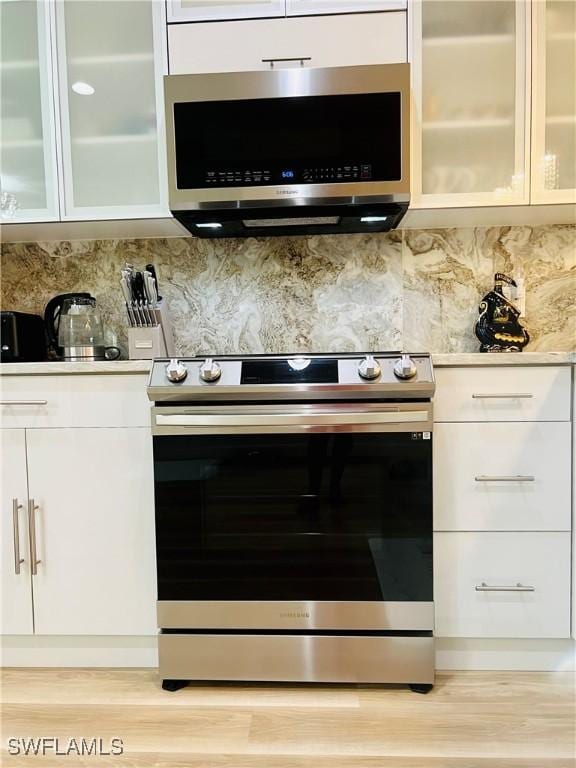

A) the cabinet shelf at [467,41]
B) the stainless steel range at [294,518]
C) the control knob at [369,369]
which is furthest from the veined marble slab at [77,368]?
the cabinet shelf at [467,41]

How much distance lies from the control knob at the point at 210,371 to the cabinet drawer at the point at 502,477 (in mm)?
667

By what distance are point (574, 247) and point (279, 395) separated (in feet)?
4.48

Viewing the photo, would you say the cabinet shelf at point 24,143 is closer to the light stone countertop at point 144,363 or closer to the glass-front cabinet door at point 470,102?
the light stone countertop at point 144,363

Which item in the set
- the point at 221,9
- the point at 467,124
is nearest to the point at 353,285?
the point at 467,124

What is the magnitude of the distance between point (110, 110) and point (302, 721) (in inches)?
77.5

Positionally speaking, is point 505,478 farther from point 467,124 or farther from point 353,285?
point 467,124

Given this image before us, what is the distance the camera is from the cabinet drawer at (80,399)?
4.99 ft

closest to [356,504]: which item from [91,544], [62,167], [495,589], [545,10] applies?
[495,589]

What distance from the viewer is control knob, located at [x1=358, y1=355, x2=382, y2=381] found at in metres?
1.38

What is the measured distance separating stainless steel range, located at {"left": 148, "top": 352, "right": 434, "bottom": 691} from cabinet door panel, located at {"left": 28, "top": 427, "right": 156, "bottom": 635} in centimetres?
10

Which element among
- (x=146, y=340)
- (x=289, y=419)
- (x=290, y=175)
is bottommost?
(x=289, y=419)

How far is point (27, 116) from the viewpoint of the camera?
1.71m

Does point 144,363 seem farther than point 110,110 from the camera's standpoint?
No

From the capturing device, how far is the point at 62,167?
1.71 metres
